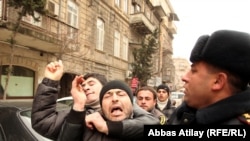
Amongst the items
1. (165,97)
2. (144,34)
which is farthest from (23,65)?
(144,34)

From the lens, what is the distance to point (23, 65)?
11812mm

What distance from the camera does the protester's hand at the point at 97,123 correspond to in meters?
1.92

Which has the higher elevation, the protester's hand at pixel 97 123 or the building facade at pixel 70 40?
the building facade at pixel 70 40

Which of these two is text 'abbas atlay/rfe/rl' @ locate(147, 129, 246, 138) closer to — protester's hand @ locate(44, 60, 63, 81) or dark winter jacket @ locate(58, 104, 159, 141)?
dark winter jacket @ locate(58, 104, 159, 141)

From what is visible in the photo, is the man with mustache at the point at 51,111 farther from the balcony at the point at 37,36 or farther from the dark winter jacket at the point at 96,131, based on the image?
the balcony at the point at 37,36

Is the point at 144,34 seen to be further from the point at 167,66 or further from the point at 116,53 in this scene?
the point at 167,66

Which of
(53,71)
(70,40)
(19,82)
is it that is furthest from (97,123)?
(70,40)

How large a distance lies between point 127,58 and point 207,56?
23.5 metres

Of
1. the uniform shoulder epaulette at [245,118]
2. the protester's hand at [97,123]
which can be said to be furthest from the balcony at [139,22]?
the uniform shoulder epaulette at [245,118]

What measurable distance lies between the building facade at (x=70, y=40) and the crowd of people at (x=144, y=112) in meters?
7.13

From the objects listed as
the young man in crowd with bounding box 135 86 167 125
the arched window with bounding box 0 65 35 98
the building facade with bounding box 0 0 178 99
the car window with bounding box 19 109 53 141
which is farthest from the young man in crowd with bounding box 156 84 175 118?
the arched window with bounding box 0 65 35 98

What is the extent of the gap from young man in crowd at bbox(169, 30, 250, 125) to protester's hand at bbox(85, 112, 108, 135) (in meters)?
0.57

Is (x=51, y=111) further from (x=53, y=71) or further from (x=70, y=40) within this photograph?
(x=70, y=40)

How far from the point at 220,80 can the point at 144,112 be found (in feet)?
2.94
